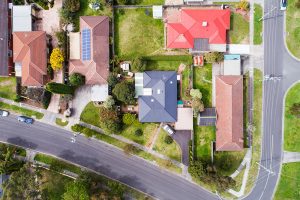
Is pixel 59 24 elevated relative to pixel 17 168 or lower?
elevated

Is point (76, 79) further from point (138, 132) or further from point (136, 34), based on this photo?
point (138, 132)

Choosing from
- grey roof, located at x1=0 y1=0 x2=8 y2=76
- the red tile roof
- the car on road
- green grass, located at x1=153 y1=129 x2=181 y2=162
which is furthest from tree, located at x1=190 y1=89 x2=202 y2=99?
grey roof, located at x1=0 y1=0 x2=8 y2=76

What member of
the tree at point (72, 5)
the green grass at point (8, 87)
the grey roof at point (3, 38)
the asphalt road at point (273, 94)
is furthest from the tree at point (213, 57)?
the grey roof at point (3, 38)

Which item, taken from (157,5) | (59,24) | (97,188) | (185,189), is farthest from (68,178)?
(157,5)

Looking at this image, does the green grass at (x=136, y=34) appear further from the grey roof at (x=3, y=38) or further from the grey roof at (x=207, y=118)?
the grey roof at (x=3, y=38)

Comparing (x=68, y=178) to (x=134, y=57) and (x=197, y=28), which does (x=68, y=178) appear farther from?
(x=197, y=28)

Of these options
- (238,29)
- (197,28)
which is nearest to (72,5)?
(197,28)
